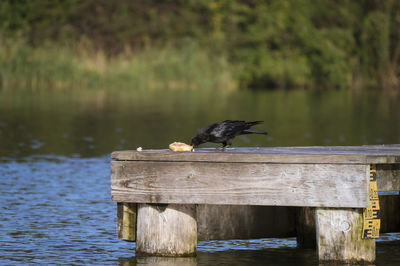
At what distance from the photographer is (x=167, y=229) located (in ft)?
26.0

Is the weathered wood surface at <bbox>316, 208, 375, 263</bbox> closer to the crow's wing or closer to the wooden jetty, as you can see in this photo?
the wooden jetty

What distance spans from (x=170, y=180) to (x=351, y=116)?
67.7 ft

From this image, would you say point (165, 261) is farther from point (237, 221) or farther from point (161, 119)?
point (161, 119)

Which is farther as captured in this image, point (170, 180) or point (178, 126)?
point (178, 126)

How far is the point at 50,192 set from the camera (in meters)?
12.4

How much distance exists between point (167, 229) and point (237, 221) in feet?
3.64

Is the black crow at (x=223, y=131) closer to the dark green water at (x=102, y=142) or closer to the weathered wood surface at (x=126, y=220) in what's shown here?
the weathered wood surface at (x=126, y=220)

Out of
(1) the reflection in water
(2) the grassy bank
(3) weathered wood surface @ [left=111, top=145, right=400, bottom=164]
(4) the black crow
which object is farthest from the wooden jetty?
(2) the grassy bank

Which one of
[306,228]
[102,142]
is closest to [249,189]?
[306,228]

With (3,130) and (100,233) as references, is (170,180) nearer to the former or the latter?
(100,233)

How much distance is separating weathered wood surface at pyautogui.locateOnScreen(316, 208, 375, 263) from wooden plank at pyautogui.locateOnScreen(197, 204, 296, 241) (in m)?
1.32

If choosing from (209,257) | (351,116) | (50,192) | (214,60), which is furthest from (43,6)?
(209,257)

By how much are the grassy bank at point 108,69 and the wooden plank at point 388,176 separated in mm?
Result: 31391

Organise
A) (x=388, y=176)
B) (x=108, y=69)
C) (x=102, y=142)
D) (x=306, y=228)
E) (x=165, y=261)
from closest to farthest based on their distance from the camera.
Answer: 1. (x=388, y=176)
2. (x=165, y=261)
3. (x=306, y=228)
4. (x=102, y=142)
5. (x=108, y=69)
